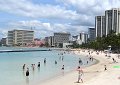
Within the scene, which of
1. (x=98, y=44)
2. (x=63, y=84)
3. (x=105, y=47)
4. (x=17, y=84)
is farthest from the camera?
(x=98, y=44)

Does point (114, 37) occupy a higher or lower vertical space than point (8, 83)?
higher

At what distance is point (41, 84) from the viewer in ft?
107

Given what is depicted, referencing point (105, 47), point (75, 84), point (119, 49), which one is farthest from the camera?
point (105, 47)

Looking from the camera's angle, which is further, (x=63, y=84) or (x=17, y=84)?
(x=17, y=84)

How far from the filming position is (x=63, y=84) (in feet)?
103

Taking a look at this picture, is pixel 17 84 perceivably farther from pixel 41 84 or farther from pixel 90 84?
pixel 90 84

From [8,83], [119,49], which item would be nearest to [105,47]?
[119,49]

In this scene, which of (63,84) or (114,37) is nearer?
(63,84)

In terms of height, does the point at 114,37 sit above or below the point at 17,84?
above

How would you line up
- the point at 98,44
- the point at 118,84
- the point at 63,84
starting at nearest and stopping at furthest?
the point at 118,84, the point at 63,84, the point at 98,44

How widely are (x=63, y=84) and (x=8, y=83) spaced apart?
6.96 metres

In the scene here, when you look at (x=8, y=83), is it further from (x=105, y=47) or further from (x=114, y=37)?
(x=105, y=47)

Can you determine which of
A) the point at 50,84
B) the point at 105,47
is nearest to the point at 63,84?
the point at 50,84

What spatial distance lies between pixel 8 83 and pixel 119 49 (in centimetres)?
10311
